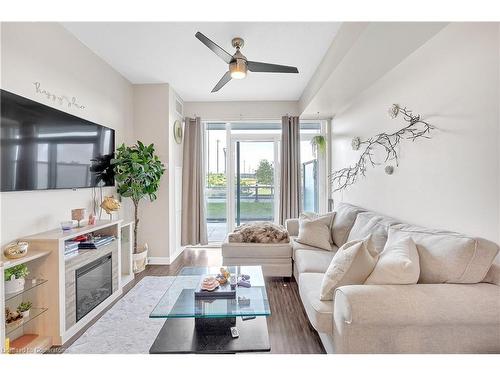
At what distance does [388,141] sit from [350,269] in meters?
1.73

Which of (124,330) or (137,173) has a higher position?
(137,173)

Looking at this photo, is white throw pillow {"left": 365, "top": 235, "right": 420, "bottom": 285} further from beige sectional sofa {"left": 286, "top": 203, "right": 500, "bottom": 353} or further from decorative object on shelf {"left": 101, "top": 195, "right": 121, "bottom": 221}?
decorative object on shelf {"left": 101, "top": 195, "right": 121, "bottom": 221}

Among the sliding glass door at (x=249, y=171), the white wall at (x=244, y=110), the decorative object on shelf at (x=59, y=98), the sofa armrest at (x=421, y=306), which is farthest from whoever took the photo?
the sliding glass door at (x=249, y=171)

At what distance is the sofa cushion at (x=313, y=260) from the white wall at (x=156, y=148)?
215 cm

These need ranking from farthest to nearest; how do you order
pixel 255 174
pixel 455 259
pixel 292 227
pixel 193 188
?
pixel 255 174 < pixel 193 188 < pixel 292 227 < pixel 455 259

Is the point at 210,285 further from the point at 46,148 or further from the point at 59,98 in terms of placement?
the point at 59,98

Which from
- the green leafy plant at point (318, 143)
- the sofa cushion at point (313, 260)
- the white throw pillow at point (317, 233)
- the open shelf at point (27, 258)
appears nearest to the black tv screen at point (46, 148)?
the open shelf at point (27, 258)

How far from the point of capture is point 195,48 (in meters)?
→ 2.80

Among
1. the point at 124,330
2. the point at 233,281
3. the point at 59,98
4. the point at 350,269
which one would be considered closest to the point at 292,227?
the point at 233,281

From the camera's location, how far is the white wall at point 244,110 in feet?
15.3

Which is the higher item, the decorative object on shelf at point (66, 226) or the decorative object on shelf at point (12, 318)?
the decorative object on shelf at point (66, 226)

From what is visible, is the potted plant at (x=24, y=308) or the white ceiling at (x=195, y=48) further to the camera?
the white ceiling at (x=195, y=48)

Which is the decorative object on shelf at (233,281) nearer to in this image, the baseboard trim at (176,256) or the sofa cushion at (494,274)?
the sofa cushion at (494,274)
